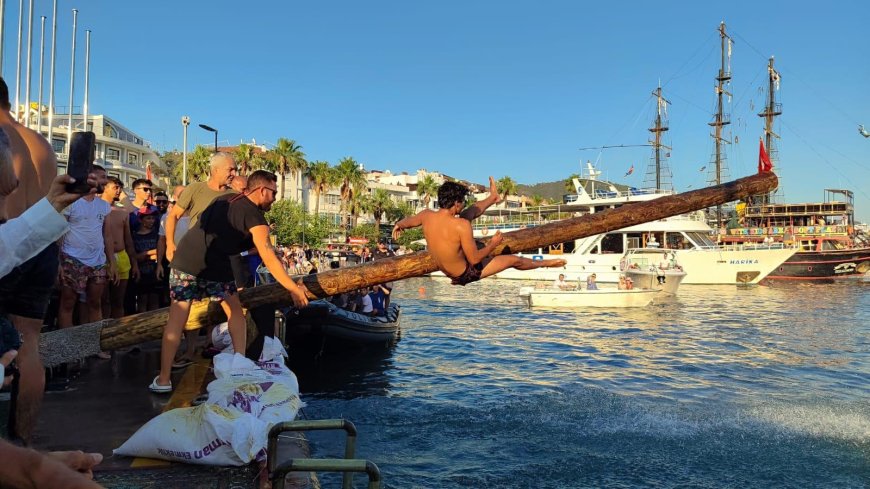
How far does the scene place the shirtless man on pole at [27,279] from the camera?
125 inches

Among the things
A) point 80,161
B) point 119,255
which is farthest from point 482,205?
point 119,255

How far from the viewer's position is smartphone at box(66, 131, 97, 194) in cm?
206

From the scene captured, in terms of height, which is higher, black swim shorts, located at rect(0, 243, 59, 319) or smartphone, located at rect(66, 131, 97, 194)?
smartphone, located at rect(66, 131, 97, 194)

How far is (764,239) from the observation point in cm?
5806

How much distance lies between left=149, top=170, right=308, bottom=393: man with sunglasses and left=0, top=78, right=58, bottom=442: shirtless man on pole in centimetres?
152

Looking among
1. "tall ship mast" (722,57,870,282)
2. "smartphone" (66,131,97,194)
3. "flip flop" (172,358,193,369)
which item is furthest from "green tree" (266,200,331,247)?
"smartphone" (66,131,97,194)

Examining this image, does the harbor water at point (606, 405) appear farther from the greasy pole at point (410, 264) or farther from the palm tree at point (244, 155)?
the palm tree at point (244, 155)

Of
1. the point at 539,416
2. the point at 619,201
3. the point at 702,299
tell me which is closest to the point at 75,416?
the point at 539,416

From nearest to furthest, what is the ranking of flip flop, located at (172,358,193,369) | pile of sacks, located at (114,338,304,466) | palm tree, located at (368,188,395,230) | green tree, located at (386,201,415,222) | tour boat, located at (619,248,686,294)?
pile of sacks, located at (114,338,304,466)
flip flop, located at (172,358,193,369)
tour boat, located at (619,248,686,294)
palm tree, located at (368,188,395,230)
green tree, located at (386,201,415,222)

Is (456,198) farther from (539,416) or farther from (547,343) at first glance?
(547,343)

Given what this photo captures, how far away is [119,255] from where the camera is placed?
770 cm

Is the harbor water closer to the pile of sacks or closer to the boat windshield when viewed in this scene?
the pile of sacks

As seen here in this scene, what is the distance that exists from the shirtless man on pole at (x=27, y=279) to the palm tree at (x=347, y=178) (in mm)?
70977

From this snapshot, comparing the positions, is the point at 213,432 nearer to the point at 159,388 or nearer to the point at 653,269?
the point at 159,388
